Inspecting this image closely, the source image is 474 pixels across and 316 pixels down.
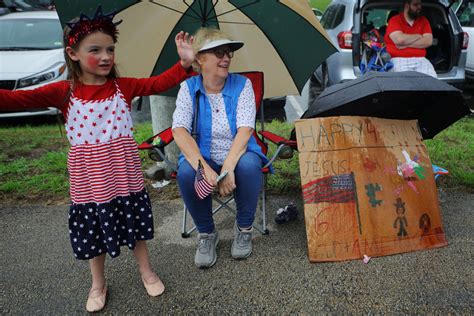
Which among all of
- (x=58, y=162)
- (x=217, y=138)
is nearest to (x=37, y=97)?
(x=217, y=138)

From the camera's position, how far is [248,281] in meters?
2.33

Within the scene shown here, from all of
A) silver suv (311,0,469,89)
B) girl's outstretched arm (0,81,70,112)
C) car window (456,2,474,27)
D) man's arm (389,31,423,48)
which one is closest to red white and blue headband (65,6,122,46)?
girl's outstretched arm (0,81,70,112)

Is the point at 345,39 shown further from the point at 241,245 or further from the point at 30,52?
the point at 30,52

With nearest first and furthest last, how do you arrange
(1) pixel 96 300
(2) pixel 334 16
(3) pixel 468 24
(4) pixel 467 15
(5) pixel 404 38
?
(1) pixel 96 300
(5) pixel 404 38
(2) pixel 334 16
(3) pixel 468 24
(4) pixel 467 15

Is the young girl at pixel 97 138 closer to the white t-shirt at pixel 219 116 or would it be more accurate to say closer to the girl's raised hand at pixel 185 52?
the girl's raised hand at pixel 185 52

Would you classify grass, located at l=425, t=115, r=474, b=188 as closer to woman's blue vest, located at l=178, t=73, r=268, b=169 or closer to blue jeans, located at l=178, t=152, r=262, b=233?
blue jeans, located at l=178, t=152, r=262, b=233

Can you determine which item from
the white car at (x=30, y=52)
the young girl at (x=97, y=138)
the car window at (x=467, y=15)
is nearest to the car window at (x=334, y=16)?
the car window at (x=467, y=15)

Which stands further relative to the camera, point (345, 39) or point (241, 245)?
point (345, 39)

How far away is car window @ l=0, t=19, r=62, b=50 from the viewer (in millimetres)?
6348

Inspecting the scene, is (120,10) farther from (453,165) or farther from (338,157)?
(453,165)

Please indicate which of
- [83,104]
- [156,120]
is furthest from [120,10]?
[156,120]

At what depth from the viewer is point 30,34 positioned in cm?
657

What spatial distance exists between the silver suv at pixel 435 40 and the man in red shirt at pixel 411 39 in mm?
1491

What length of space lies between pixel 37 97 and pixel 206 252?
4.33 ft
